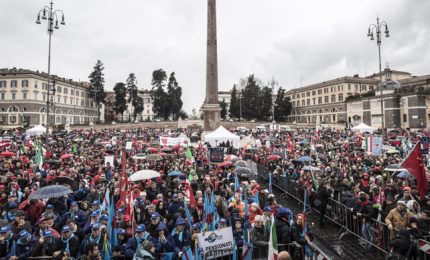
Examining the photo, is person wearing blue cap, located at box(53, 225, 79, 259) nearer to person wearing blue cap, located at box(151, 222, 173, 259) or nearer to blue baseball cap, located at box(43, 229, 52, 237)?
blue baseball cap, located at box(43, 229, 52, 237)

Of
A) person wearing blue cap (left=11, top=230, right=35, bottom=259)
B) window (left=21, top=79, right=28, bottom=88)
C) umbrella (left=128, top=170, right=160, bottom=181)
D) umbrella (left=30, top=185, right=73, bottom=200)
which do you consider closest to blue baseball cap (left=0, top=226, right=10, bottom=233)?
person wearing blue cap (left=11, top=230, right=35, bottom=259)

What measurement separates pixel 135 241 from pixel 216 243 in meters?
1.44

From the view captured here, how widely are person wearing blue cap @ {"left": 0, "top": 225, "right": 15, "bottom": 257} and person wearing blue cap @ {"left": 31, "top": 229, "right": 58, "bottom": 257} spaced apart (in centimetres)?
53

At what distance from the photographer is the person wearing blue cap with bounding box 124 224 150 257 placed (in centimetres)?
539

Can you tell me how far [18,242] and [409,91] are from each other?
54690 millimetres

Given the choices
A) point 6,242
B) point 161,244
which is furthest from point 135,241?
point 6,242

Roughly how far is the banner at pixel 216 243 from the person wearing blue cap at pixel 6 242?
10.7ft

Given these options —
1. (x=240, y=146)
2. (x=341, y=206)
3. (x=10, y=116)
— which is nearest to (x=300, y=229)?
(x=341, y=206)

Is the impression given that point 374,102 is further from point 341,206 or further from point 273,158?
point 341,206

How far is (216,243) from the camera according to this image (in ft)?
17.5

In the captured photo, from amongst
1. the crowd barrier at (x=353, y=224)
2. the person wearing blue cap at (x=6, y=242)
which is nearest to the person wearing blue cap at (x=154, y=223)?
the person wearing blue cap at (x=6, y=242)

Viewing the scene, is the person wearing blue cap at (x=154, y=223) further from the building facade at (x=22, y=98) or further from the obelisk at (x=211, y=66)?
the building facade at (x=22, y=98)

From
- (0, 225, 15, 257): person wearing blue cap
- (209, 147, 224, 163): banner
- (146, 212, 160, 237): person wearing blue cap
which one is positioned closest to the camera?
(0, 225, 15, 257): person wearing blue cap

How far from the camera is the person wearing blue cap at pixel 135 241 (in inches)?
212
